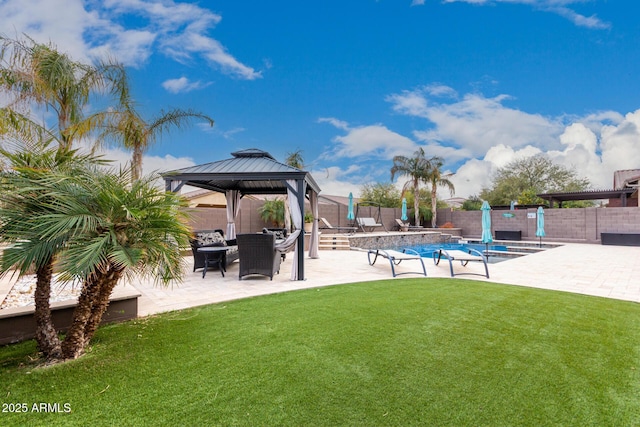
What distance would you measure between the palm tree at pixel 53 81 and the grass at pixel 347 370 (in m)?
5.22

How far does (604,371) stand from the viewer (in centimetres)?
263

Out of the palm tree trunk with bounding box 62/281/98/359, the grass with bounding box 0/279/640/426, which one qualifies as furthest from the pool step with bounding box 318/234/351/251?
the palm tree trunk with bounding box 62/281/98/359

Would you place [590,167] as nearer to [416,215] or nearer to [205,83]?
[416,215]

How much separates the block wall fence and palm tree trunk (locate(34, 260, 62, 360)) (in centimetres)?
981

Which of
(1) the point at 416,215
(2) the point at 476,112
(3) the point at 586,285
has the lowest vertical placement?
(3) the point at 586,285

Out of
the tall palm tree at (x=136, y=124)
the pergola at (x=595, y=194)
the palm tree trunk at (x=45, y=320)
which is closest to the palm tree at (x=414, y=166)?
the pergola at (x=595, y=194)

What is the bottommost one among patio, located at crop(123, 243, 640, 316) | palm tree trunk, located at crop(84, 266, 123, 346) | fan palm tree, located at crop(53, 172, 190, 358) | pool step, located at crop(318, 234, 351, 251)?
patio, located at crop(123, 243, 640, 316)

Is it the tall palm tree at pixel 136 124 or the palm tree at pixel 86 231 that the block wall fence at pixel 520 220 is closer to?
the tall palm tree at pixel 136 124

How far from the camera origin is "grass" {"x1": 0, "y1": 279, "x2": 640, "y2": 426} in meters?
2.06

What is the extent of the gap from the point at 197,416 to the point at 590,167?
3896 cm

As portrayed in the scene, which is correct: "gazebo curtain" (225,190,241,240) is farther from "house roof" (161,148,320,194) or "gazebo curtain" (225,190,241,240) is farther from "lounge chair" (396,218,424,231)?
"lounge chair" (396,218,424,231)

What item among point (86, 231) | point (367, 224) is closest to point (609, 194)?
point (367, 224)

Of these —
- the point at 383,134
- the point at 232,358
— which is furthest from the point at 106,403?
the point at 383,134

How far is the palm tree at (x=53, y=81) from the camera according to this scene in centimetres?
675
